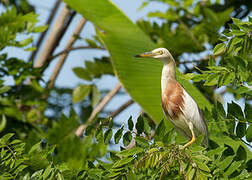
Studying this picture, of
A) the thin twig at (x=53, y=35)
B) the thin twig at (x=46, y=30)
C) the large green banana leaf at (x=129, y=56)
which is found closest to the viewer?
the large green banana leaf at (x=129, y=56)

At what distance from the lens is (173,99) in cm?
108

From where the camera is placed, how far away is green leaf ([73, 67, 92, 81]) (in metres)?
2.81

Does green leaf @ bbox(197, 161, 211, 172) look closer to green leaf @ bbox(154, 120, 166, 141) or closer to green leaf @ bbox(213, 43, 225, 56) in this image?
green leaf @ bbox(154, 120, 166, 141)

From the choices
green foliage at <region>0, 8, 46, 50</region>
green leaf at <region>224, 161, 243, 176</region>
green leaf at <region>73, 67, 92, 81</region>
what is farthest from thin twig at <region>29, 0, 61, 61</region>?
green leaf at <region>224, 161, 243, 176</region>

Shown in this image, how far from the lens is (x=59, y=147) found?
7.32ft

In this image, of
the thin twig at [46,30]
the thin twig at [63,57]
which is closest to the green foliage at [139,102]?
the thin twig at [63,57]

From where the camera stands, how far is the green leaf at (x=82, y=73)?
2814 mm

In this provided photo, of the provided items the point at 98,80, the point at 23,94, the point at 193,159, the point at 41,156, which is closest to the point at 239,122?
the point at 193,159

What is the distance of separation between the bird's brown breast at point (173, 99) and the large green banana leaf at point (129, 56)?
0.61 metres

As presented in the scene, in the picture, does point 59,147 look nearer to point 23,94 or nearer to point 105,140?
A: point 23,94

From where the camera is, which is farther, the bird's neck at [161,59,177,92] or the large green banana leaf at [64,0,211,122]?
the large green banana leaf at [64,0,211,122]

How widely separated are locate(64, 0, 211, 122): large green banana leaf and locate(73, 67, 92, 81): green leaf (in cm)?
71

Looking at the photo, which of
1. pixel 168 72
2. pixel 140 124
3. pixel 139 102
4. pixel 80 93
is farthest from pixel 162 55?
pixel 80 93

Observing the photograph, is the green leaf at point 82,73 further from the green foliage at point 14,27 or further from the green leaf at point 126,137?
the green leaf at point 126,137
